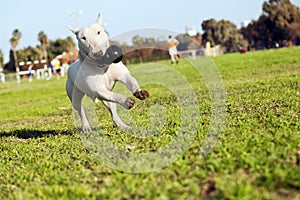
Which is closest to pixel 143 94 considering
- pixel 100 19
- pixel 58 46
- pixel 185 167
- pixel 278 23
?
pixel 100 19

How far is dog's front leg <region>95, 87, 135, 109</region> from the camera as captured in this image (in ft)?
21.6

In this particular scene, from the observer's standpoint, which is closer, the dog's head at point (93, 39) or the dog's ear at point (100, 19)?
the dog's head at point (93, 39)

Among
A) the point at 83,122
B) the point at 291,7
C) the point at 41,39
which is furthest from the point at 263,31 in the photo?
the point at 83,122

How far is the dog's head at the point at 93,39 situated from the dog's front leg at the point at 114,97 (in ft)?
1.92


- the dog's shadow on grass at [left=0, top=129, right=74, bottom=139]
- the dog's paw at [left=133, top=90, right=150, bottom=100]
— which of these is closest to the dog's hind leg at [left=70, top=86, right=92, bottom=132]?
the dog's shadow on grass at [left=0, top=129, right=74, bottom=139]

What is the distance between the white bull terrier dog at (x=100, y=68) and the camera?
22.1 feet

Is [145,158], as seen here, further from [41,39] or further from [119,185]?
[41,39]

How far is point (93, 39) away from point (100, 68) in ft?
1.61

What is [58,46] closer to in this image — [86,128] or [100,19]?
[86,128]

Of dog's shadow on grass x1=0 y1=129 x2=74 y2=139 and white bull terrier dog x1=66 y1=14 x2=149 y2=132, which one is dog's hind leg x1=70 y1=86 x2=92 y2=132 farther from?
white bull terrier dog x1=66 y1=14 x2=149 y2=132

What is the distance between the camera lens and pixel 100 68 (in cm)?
710

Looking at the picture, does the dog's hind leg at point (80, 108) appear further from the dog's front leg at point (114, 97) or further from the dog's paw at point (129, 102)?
the dog's paw at point (129, 102)

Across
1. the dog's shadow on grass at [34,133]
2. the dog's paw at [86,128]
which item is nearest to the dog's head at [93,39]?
the dog's paw at [86,128]

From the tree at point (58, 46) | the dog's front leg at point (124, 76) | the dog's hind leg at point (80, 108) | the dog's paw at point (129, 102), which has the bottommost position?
the dog's hind leg at point (80, 108)
